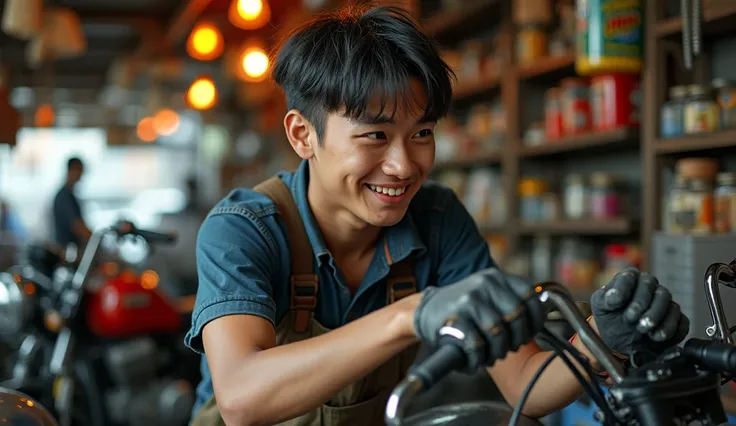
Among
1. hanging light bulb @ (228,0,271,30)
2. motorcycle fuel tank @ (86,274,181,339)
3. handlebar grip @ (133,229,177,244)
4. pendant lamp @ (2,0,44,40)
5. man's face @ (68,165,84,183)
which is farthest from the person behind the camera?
man's face @ (68,165,84,183)

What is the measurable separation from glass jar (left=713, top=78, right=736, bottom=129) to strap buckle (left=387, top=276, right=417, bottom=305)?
1.15 m

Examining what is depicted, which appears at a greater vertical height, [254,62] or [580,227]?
[254,62]

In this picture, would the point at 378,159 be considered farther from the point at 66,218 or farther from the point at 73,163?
the point at 73,163

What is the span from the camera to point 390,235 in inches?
55.0

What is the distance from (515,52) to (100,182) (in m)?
12.3

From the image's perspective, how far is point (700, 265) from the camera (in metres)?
1.87

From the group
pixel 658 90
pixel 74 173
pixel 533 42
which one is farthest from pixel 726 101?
pixel 74 173

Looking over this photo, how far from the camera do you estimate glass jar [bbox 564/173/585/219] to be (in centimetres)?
287

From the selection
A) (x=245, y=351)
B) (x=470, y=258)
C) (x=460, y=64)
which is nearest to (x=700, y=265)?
(x=470, y=258)

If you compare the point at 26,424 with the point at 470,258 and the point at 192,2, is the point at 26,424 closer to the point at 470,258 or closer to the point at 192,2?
the point at 470,258

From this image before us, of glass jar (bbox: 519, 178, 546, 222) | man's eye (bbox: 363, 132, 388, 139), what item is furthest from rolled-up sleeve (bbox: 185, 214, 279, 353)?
glass jar (bbox: 519, 178, 546, 222)

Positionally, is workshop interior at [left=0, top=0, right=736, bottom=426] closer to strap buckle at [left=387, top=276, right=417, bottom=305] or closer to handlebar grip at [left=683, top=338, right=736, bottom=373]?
handlebar grip at [left=683, top=338, right=736, bottom=373]

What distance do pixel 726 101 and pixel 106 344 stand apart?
2437 mm

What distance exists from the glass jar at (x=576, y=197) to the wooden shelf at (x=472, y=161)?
1.95 ft
